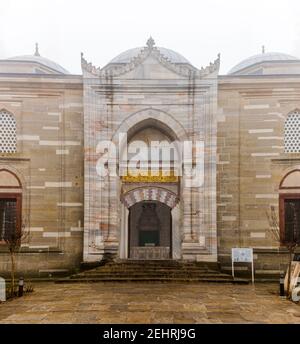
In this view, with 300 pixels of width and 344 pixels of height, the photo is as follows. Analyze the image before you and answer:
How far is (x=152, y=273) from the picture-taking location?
13.9 m

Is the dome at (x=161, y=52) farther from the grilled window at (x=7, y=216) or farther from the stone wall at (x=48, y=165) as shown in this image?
the grilled window at (x=7, y=216)

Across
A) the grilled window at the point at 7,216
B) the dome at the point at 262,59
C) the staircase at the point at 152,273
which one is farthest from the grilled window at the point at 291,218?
the grilled window at the point at 7,216

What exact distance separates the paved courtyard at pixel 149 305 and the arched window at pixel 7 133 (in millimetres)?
5317

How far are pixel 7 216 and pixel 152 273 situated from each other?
525cm

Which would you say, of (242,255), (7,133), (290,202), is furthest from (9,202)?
(290,202)

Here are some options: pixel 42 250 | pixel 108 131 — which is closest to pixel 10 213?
pixel 42 250

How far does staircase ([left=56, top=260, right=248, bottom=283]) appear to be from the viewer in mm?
13391

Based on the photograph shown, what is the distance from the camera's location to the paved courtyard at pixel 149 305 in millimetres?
8156

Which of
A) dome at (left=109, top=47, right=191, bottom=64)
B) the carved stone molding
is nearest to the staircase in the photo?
the carved stone molding

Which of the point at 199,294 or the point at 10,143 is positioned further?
the point at 10,143

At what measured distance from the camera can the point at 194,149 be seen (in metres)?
15.6
